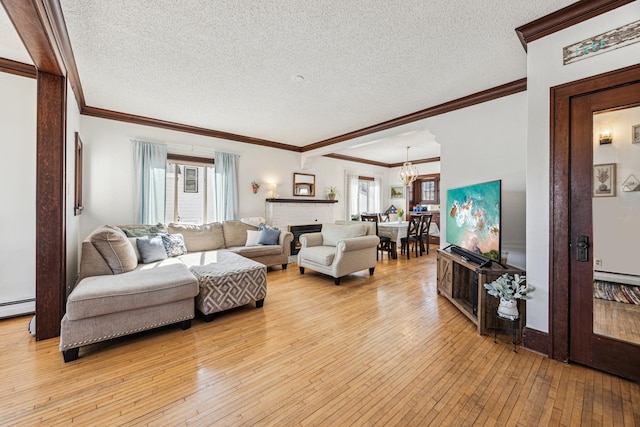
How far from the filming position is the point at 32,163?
9.17 ft

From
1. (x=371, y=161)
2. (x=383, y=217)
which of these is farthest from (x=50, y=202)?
(x=371, y=161)

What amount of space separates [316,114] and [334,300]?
2.76 meters

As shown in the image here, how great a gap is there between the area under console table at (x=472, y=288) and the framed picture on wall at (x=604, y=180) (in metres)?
0.84

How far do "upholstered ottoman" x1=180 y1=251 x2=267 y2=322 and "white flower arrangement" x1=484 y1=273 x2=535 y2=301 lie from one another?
226 centimetres

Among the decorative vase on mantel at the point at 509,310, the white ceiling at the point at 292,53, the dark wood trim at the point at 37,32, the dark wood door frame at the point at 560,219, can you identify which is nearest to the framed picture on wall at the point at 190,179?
the white ceiling at the point at 292,53

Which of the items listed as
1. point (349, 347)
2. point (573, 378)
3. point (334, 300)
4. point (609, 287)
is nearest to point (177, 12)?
point (349, 347)

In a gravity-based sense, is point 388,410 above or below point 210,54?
below

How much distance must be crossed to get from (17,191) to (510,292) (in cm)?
473

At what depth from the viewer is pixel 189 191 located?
5.05m

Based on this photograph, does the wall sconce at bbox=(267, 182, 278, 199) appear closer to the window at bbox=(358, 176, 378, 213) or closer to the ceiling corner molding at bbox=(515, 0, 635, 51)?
the window at bbox=(358, 176, 378, 213)

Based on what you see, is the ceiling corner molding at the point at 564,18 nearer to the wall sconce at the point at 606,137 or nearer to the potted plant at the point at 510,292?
the wall sconce at the point at 606,137

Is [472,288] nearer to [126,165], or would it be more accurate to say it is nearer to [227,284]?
[227,284]

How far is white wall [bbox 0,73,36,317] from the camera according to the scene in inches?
105

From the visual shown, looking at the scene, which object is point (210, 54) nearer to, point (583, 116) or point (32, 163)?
point (32, 163)
